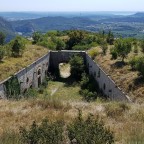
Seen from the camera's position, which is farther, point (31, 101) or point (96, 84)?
point (96, 84)

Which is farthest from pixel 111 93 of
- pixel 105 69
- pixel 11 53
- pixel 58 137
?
pixel 58 137

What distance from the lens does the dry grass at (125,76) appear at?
865 inches

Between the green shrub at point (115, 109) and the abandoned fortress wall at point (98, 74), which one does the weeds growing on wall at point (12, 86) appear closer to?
the abandoned fortress wall at point (98, 74)

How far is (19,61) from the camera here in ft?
109

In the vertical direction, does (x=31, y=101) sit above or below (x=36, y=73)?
above

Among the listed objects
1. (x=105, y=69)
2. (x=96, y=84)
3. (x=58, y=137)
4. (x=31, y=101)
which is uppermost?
(x=58, y=137)

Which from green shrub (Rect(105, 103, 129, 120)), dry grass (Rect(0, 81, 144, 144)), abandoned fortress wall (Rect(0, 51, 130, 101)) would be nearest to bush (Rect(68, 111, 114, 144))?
dry grass (Rect(0, 81, 144, 144))

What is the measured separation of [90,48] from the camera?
4341cm

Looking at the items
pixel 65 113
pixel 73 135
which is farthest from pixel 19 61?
pixel 73 135

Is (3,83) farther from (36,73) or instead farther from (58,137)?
(58,137)

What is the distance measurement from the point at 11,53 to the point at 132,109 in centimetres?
2682

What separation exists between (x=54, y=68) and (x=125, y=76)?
17.5m

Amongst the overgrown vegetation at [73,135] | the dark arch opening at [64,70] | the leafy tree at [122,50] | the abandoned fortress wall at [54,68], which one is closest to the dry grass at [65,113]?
the overgrown vegetation at [73,135]

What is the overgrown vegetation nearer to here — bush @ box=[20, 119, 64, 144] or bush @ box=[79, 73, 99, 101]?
bush @ box=[20, 119, 64, 144]
